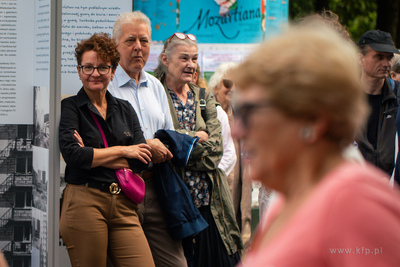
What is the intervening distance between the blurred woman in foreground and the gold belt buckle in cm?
270

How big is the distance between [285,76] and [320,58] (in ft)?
0.29

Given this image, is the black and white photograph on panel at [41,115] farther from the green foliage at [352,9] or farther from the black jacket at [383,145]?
the green foliage at [352,9]

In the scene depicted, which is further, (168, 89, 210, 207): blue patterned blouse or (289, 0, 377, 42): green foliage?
(289, 0, 377, 42): green foliage

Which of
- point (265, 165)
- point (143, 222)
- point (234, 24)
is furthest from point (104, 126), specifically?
point (234, 24)

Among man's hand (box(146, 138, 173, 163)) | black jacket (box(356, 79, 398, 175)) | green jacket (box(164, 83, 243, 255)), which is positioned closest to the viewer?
man's hand (box(146, 138, 173, 163))

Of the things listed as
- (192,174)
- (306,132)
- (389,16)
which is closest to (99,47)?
(192,174)

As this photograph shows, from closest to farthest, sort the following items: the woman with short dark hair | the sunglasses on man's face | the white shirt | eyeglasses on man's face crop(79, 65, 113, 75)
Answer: the woman with short dark hair < eyeglasses on man's face crop(79, 65, 113, 75) < the white shirt < the sunglasses on man's face

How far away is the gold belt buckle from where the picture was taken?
4.05 meters

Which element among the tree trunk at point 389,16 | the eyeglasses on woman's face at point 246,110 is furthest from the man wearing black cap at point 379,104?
the tree trunk at point 389,16

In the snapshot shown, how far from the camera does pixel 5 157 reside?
429cm

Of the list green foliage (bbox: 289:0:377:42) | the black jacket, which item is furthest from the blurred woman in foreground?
green foliage (bbox: 289:0:377:42)

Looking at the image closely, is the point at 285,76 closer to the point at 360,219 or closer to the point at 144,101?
the point at 360,219

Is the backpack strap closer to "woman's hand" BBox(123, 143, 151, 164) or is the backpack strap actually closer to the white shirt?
the white shirt

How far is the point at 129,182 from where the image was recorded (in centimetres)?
410
